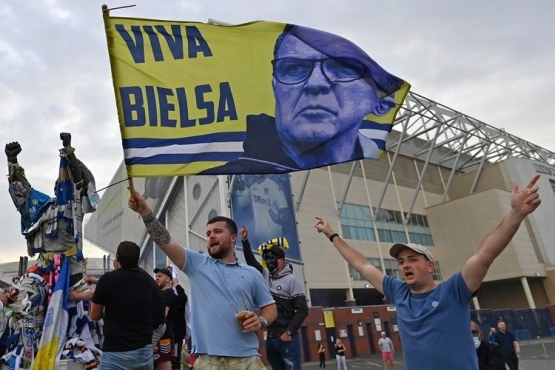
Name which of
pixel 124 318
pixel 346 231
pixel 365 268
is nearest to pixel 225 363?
pixel 124 318

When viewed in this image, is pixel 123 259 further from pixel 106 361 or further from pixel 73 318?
pixel 73 318

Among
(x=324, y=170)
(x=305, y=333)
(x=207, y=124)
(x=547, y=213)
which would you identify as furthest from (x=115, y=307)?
(x=547, y=213)

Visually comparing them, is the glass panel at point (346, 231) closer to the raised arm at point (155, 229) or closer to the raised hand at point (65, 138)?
the raised hand at point (65, 138)

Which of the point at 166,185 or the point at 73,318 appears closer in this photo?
the point at 73,318

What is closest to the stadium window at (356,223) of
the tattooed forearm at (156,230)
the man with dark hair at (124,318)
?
the man with dark hair at (124,318)

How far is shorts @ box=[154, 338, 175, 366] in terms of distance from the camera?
4502 mm

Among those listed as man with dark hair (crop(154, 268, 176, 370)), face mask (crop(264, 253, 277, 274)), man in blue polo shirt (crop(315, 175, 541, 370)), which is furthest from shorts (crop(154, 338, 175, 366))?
man in blue polo shirt (crop(315, 175, 541, 370))

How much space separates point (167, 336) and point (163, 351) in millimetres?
173

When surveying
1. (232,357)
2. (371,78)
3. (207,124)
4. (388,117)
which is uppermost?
(371,78)

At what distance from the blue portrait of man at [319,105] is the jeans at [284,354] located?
1.81 metres

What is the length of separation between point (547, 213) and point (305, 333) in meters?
31.9

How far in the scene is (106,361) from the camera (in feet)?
11.0

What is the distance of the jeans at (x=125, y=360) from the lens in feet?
11.0

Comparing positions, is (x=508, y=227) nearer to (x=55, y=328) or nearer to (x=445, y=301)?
(x=445, y=301)
